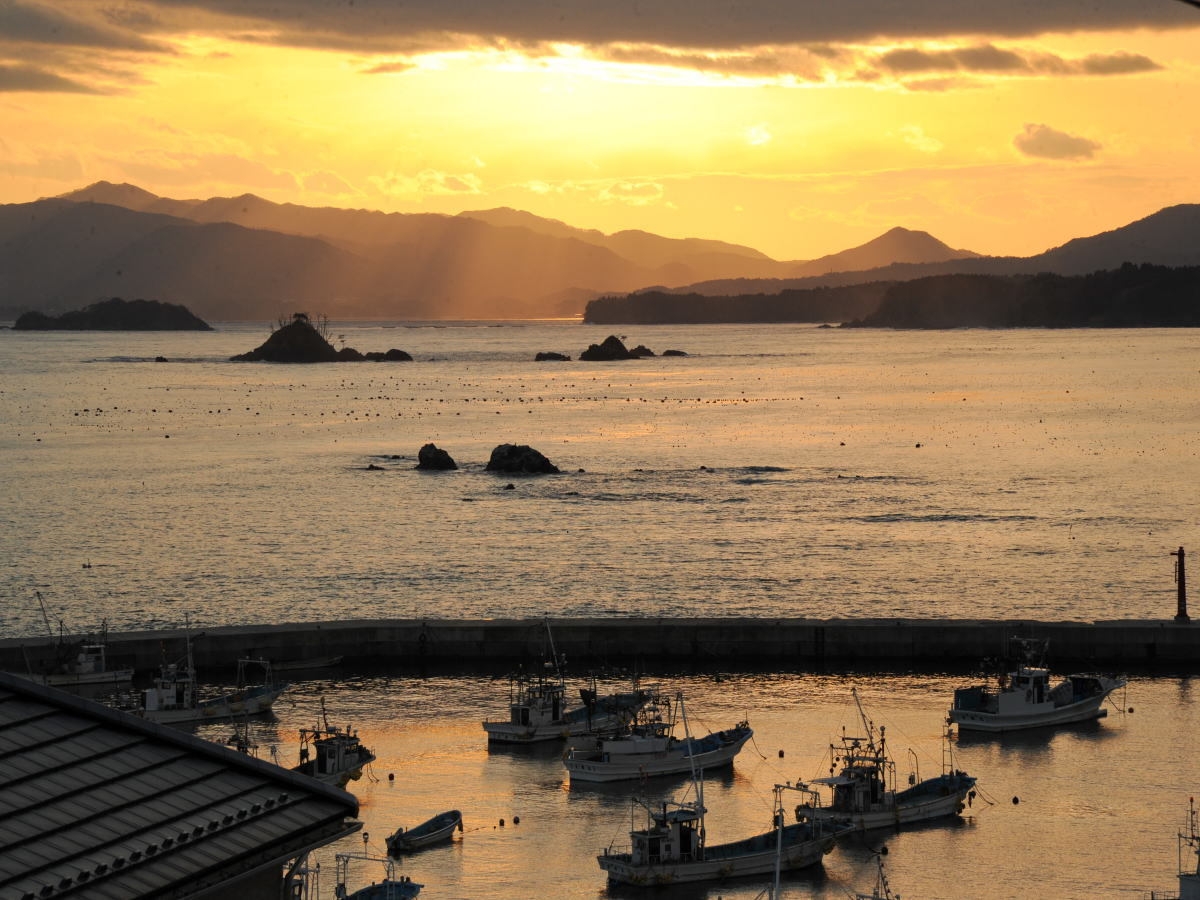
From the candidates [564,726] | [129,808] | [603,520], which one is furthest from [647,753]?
[603,520]

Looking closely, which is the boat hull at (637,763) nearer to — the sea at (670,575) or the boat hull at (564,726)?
the sea at (670,575)

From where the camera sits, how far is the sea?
3675 cm

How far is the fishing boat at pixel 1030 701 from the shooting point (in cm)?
4584

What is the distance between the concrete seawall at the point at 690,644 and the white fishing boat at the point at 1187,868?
14094mm

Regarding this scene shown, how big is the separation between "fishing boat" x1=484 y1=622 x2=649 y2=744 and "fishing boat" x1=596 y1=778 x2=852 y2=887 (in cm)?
885

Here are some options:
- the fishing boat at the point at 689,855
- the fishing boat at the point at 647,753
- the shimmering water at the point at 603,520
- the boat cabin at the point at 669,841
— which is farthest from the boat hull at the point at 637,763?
the shimmering water at the point at 603,520

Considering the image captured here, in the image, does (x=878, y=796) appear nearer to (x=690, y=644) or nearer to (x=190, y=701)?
(x=690, y=644)

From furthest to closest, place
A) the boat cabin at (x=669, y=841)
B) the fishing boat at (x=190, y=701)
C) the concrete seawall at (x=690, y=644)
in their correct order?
1. the concrete seawall at (x=690, y=644)
2. the fishing boat at (x=190, y=701)
3. the boat cabin at (x=669, y=841)

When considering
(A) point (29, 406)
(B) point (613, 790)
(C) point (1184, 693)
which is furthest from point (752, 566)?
(A) point (29, 406)

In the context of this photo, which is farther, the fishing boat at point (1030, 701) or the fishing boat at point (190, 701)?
the fishing boat at point (1030, 701)

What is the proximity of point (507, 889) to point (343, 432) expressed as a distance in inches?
4853

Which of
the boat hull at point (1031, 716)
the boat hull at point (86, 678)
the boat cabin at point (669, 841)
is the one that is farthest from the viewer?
the boat hull at point (86, 678)

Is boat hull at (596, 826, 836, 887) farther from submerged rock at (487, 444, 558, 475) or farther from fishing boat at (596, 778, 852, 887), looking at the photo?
submerged rock at (487, 444, 558, 475)

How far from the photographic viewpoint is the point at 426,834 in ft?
116
